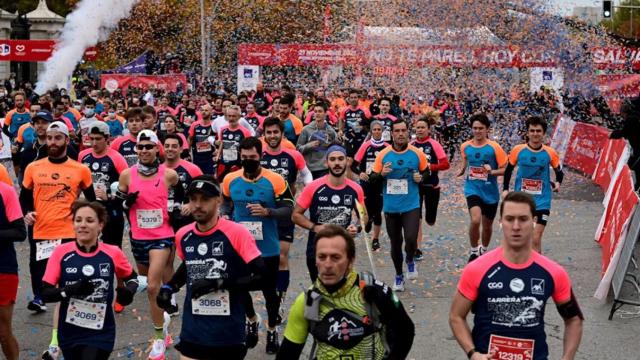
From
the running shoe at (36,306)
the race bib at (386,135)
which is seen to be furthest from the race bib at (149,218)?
→ the race bib at (386,135)

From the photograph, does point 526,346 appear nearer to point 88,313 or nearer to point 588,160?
point 88,313

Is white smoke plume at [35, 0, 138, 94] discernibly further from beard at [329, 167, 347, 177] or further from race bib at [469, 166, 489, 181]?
beard at [329, 167, 347, 177]

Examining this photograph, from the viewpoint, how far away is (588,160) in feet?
72.5

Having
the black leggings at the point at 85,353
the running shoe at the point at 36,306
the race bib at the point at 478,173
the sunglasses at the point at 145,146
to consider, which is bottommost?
the running shoe at the point at 36,306

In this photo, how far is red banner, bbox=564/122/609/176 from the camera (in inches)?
838

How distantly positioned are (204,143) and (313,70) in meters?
21.3

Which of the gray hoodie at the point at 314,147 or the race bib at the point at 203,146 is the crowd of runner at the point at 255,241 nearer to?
the gray hoodie at the point at 314,147

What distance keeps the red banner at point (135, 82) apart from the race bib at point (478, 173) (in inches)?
996

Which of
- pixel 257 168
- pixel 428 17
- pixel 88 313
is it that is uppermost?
pixel 428 17

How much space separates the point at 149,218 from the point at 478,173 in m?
4.66

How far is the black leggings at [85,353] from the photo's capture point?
19.5ft

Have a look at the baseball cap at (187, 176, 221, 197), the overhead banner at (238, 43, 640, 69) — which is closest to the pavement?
the baseball cap at (187, 176, 221, 197)

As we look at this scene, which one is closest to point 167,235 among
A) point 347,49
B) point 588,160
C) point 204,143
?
point 204,143

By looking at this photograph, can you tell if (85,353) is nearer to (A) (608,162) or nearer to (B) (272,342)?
(B) (272,342)
